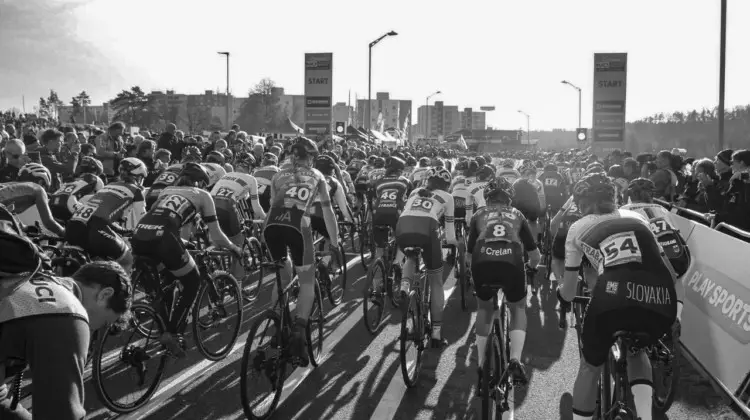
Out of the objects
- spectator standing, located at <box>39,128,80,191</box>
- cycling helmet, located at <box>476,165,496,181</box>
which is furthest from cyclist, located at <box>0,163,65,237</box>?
cycling helmet, located at <box>476,165,496,181</box>

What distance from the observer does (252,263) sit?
393 inches

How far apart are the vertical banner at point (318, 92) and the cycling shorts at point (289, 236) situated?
2500 centimetres

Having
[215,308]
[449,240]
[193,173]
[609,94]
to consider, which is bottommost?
[215,308]

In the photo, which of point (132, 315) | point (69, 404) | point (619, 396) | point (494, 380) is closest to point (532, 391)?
point (494, 380)

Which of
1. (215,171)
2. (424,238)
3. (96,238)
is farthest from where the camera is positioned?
(215,171)

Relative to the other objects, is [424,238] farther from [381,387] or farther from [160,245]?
[160,245]

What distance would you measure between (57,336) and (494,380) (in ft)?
11.4

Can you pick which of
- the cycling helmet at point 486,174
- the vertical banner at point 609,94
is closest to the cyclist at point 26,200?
the cycling helmet at point 486,174

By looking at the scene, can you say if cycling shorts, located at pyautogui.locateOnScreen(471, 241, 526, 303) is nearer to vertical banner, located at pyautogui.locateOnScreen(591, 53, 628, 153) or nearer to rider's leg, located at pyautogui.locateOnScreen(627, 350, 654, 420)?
rider's leg, located at pyautogui.locateOnScreen(627, 350, 654, 420)

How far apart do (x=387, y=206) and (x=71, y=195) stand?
4201 mm

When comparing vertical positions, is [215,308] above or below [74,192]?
below

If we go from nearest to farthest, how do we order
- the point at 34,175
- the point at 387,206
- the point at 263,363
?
the point at 263,363 → the point at 34,175 → the point at 387,206

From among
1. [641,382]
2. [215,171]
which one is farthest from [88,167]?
[641,382]

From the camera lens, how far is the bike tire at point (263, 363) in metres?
5.04
